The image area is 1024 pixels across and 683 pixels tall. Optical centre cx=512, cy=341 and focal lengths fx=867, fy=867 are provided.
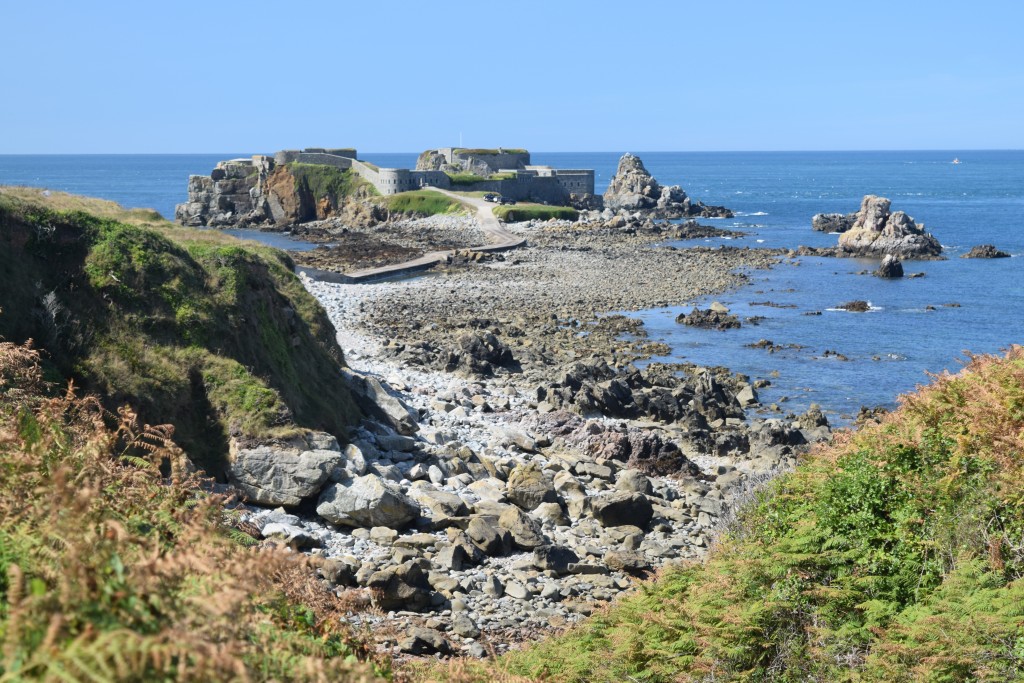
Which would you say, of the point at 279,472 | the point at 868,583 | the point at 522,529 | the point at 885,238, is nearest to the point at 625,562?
the point at 522,529

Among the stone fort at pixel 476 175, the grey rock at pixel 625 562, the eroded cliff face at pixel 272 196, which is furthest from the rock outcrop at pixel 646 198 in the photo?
the grey rock at pixel 625 562

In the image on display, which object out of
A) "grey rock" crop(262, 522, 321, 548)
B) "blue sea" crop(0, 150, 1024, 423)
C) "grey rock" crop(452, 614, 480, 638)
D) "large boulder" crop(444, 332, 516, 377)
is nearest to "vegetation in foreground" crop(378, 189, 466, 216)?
"blue sea" crop(0, 150, 1024, 423)

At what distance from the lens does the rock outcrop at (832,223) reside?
3978 inches

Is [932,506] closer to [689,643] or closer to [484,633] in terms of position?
[689,643]

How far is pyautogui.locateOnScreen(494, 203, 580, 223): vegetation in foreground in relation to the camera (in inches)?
3935

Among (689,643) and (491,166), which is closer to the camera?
(689,643)

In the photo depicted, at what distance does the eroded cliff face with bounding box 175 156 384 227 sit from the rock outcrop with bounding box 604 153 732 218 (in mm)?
35707

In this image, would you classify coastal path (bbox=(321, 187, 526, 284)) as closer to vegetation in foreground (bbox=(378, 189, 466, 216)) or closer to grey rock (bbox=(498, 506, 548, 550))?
vegetation in foreground (bbox=(378, 189, 466, 216))

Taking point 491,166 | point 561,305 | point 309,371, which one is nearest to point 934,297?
point 561,305

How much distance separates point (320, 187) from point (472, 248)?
Result: 4055cm

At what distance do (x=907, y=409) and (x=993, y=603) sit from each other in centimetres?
506

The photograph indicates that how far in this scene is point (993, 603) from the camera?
9.59 m

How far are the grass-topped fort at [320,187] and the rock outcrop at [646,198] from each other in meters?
6.32

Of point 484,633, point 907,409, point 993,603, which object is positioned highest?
point 907,409
